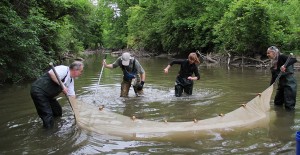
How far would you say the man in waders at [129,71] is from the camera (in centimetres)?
1060

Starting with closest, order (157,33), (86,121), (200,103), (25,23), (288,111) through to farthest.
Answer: (86,121)
(288,111)
(200,103)
(25,23)
(157,33)

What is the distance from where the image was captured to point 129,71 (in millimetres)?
10875

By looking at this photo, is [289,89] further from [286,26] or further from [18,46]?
[286,26]

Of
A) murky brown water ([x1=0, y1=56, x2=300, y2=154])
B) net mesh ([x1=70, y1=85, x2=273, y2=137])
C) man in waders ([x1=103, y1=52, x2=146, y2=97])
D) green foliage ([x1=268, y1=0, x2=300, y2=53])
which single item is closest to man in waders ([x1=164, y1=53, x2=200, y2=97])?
murky brown water ([x1=0, y1=56, x2=300, y2=154])

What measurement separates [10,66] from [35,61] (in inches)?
49.7

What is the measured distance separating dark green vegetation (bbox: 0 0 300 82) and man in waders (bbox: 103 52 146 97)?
13.4 feet

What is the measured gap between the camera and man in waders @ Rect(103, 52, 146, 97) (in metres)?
10.6

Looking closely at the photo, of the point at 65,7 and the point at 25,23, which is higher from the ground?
the point at 65,7

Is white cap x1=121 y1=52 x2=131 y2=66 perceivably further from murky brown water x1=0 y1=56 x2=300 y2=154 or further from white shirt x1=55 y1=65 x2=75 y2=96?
white shirt x1=55 y1=65 x2=75 y2=96

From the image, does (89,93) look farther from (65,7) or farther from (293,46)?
(293,46)

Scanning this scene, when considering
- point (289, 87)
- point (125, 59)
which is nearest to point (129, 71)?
point (125, 59)

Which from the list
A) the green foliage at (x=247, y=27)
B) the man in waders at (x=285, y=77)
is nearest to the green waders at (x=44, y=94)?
the man in waders at (x=285, y=77)

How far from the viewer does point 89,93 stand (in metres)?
12.8

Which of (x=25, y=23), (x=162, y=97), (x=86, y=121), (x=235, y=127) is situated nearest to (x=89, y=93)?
(x=162, y=97)
